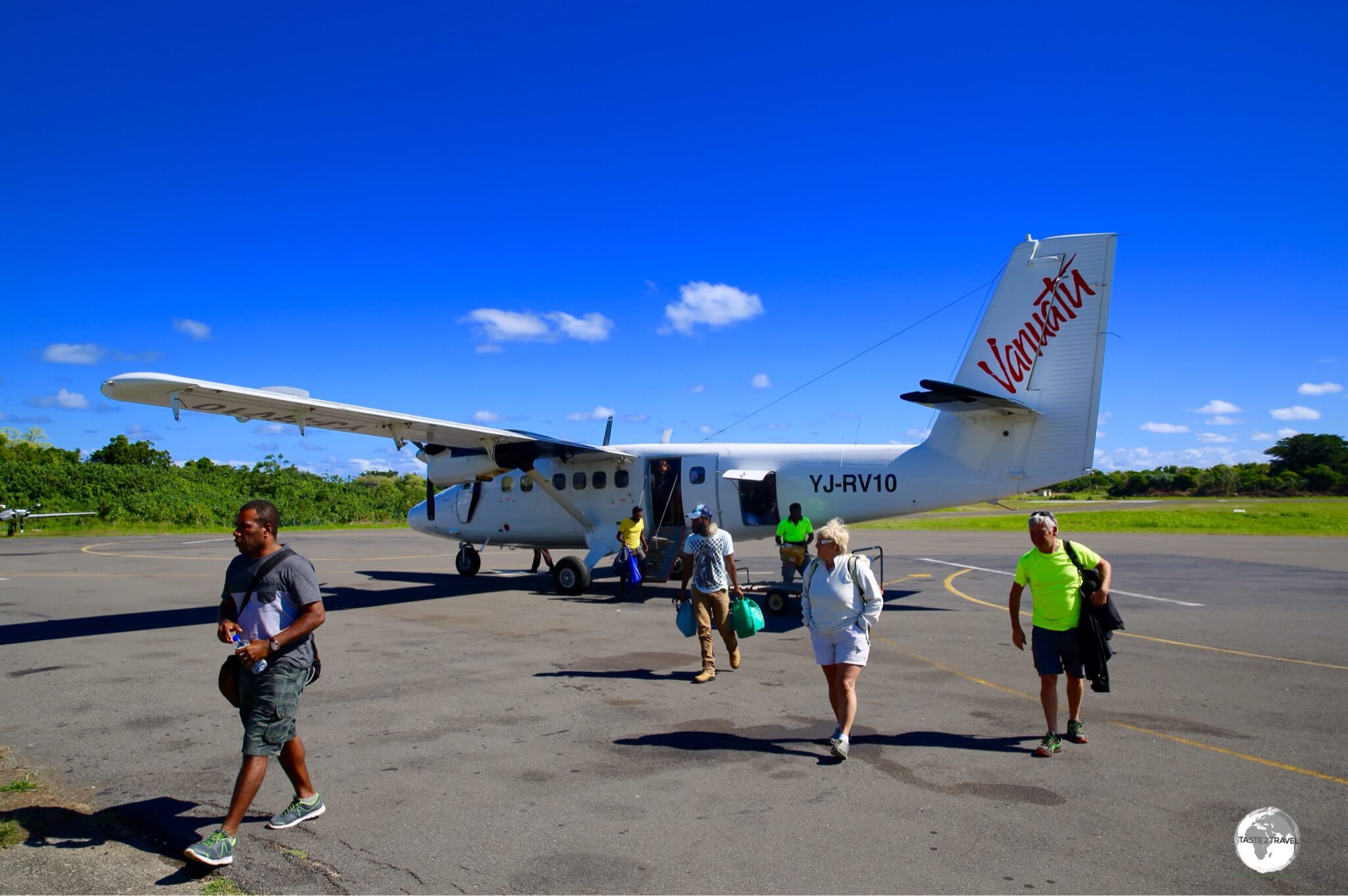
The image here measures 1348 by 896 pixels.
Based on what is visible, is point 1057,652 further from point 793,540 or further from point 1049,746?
point 793,540

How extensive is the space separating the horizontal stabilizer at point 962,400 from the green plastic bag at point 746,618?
5769mm

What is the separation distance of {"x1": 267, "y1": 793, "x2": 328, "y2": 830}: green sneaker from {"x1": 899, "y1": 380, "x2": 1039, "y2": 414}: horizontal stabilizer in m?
10.3

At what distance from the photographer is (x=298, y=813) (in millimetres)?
4828

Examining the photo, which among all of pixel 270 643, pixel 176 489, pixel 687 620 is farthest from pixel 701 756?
pixel 176 489

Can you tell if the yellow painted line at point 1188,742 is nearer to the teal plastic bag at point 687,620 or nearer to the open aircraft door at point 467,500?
the teal plastic bag at point 687,620

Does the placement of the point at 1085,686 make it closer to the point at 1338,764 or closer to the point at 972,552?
the point at 1338,764

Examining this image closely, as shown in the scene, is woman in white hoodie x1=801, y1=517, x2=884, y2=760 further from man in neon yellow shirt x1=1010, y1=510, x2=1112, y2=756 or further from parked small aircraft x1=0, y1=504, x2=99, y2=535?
parked small aircraft x1=0, y1=504, x2=99, y2=535

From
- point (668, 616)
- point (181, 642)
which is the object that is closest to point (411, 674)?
point (181, 642)

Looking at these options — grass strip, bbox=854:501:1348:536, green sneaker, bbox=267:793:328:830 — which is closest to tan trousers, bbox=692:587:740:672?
green sneaker, bbox=267:793:328:830

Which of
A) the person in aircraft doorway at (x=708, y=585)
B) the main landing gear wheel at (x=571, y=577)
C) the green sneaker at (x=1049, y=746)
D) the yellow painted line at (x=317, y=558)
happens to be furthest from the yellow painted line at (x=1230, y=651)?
the yellow painted line at (x=317, y=558)

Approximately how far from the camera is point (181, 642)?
35.9ft

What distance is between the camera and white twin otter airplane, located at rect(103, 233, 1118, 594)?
12719 millimetres

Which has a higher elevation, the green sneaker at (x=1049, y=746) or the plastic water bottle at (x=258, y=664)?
the plastic water bottle at (x=258, y=664)

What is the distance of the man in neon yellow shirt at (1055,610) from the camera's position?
616 centimetres
